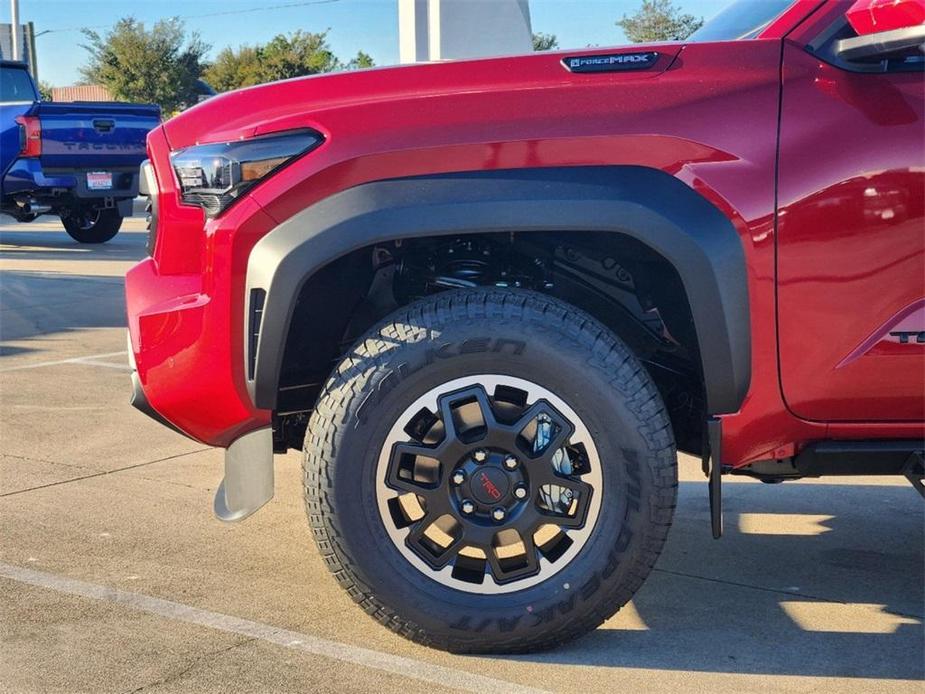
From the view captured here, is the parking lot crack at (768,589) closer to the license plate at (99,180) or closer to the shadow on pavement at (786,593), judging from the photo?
the shadow on pavement at (786,593)

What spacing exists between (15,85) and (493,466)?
1387cm

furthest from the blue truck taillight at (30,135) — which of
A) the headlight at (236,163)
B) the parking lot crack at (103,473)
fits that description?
the headlight at (236,163)

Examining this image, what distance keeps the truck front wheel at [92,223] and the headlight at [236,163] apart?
13.0 m

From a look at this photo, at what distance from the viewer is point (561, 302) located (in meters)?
3.23

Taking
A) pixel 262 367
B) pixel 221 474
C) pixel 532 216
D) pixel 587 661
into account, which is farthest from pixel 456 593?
pixel 221 474

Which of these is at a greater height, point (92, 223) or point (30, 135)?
point (30, 135)

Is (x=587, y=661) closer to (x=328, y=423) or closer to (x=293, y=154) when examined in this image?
(x=328, y=423)

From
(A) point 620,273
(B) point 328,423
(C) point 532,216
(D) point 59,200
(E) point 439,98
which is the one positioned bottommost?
(D) point 59,200

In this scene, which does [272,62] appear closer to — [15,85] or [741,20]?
[15,85]

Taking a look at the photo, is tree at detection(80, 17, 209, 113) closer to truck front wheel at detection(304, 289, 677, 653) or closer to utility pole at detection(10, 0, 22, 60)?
utility pole at detection(10, 0, 22, 60)

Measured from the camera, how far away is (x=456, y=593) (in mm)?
3188

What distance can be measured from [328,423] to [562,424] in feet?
1.97

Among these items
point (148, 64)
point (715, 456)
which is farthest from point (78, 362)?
point (148, 64)

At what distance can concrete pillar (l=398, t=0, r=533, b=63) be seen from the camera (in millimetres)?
20234
